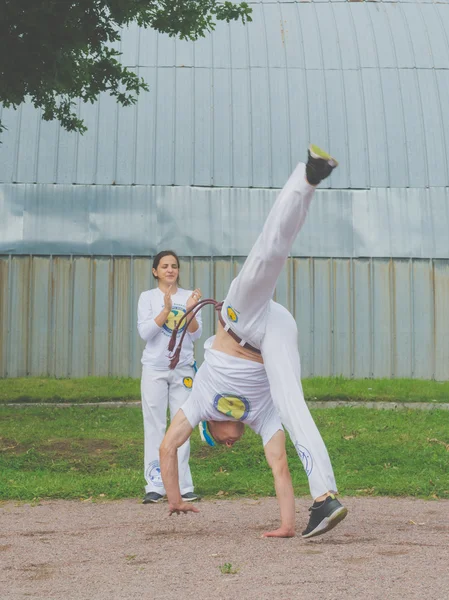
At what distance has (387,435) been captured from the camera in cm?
1117

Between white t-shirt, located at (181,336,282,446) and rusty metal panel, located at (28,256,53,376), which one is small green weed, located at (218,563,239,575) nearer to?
white t-shirt, located at (181,336,282,446)

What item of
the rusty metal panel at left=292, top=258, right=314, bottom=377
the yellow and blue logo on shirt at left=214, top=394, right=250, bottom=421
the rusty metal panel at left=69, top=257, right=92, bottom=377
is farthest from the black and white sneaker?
the rusty metal panel at left=69, top=257, right=92, bottom=377

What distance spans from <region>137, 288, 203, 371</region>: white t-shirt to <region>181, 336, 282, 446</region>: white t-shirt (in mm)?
1746

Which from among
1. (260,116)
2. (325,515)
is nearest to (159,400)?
(325,515)

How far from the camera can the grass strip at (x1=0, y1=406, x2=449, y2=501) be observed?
8.63 meters

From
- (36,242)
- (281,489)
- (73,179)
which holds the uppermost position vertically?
(73,179)

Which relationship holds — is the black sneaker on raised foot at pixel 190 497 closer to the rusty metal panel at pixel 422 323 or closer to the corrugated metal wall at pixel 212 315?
the corrugated metal wall at pixel 212 315

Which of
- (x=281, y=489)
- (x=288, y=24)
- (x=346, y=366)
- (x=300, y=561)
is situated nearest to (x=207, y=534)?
(x=281, y=489)

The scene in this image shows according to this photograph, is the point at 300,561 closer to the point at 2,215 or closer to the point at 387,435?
the point at 387,435

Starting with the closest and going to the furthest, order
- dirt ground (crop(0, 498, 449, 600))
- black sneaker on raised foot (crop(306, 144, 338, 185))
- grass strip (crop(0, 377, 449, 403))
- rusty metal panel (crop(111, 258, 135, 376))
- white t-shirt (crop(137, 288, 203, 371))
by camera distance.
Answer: dirt ground (crop(0, 498, 449, 600)) → black sneaker on raised foot (crop(306, 144, 338, 185)) → white t-shirt (crop(137, 288, 203, 371)) → grass strip (crop(0, 377, 449, 403)) → rusty metal panel (crop(111, 258, 135, 376))

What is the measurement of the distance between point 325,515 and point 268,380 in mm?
991

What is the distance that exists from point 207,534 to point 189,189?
11.7 m

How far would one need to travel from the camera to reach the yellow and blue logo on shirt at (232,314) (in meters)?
6.01

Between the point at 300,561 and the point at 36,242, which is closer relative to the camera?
the point at 300,561
